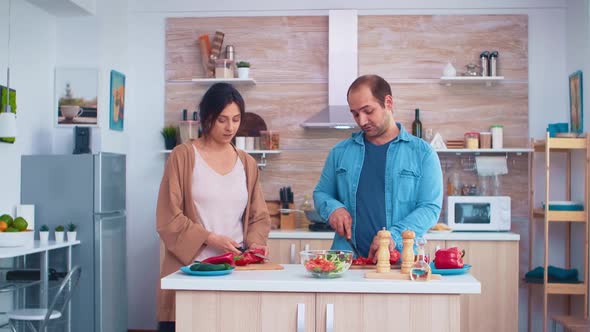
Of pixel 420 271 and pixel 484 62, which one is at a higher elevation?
pixel 484 62

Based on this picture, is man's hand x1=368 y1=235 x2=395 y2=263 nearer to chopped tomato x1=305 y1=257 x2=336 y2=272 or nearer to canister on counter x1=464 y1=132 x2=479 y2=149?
chopped tomato x1=305 y1=257 x2=336 y2=272

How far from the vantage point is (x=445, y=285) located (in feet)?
8.24

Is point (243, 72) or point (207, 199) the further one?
point (243, 72)

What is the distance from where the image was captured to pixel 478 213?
570 cm

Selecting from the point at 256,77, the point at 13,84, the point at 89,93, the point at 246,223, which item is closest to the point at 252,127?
the point at 256,77

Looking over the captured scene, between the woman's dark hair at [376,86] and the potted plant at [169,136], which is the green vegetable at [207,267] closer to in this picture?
the woman's dark hair at [376,86]

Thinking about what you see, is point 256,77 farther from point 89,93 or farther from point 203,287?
point 203,287

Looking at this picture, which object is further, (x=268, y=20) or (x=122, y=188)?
(x=268, y=20)

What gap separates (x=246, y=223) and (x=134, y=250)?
3382mm

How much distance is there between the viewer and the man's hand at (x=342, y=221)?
303 cm

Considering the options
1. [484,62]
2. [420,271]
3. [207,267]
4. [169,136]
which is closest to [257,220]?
[207,267]

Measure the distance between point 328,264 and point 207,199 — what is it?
0.61 m

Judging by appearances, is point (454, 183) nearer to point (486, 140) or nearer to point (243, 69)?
point (486, 140)

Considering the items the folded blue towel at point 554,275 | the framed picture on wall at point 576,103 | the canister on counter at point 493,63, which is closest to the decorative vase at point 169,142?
the canister on counter at point 493,63
